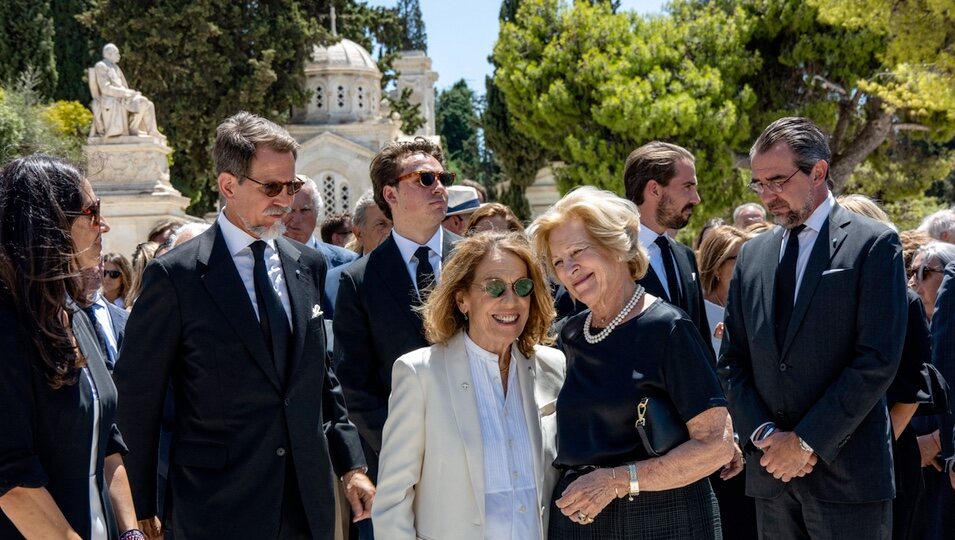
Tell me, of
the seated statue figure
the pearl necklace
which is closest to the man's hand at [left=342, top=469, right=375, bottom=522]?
the pearl necklace

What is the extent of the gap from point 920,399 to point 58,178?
4.20 metres

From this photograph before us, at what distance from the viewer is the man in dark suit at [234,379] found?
172 inches

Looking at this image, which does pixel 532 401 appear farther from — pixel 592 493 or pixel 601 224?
pixel 601 224

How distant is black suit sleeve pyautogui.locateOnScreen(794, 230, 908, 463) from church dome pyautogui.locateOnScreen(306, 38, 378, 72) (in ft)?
127

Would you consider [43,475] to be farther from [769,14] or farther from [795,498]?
[769,14]

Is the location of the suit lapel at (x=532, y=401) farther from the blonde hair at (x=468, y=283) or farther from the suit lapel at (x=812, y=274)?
the suit lapel at (x=812, y=274)

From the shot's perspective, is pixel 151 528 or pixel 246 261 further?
pixel 246 261

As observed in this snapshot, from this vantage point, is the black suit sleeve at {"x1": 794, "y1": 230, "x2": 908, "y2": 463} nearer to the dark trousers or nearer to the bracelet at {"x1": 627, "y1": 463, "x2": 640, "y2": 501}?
A: the dark trousers

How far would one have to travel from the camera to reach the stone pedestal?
23.5 meters

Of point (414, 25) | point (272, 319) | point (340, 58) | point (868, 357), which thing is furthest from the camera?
point (414, 25)

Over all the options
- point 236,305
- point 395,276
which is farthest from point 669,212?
point 236,305

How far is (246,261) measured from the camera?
15.2ft

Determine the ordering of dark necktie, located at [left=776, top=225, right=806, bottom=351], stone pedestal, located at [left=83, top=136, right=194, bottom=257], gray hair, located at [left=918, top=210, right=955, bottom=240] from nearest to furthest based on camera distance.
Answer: dark necktie, located at [left=776, top=225, right=806, bottom=351]
gray hair, located at [left=918, top=210, right=955, bottom=240]
stone pedestal, located at [left=83, top=136, right=194, bottom=257]

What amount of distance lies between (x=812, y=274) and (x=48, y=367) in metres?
3.32
